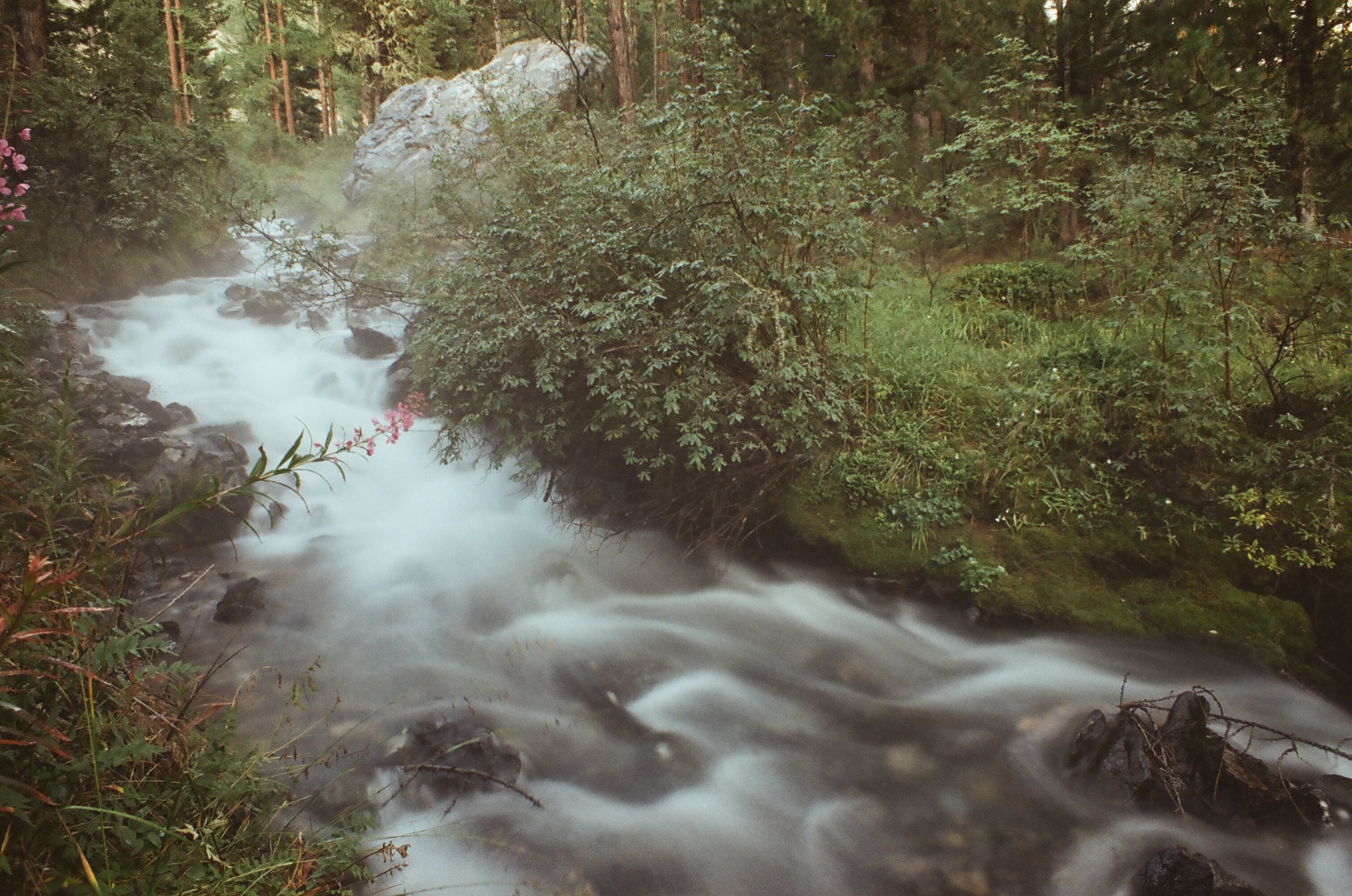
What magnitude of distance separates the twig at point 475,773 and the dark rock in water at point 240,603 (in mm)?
2389

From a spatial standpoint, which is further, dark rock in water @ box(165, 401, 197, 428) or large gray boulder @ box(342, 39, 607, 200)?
large gray boulder @ box(342, 39, 607, 200)

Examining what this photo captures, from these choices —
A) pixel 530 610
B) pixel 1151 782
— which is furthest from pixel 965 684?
pixel 530 610

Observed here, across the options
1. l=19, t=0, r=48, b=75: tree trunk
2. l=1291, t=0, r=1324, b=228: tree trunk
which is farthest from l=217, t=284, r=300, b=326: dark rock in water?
l=1291, t=0, r=1324, b=228: tree trunk

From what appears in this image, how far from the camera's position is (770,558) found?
579cm

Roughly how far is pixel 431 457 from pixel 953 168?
8041mm

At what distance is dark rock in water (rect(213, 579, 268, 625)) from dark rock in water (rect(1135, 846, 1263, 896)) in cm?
594

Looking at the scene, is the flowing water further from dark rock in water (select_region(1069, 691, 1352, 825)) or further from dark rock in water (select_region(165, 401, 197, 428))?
dark rock in water (select_region(165, 401, 197, 428))

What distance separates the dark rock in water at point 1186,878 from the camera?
10.1 feet

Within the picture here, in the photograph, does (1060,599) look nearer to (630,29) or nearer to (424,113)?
(630,29)

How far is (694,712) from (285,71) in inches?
926

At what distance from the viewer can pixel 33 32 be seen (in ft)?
28.7

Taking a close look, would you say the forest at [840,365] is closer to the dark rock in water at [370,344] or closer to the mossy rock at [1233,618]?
the mossy rock at [1233,618]

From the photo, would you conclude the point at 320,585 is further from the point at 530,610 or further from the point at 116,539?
the point at 116,539

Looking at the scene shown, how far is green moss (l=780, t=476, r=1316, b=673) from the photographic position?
442 cm
